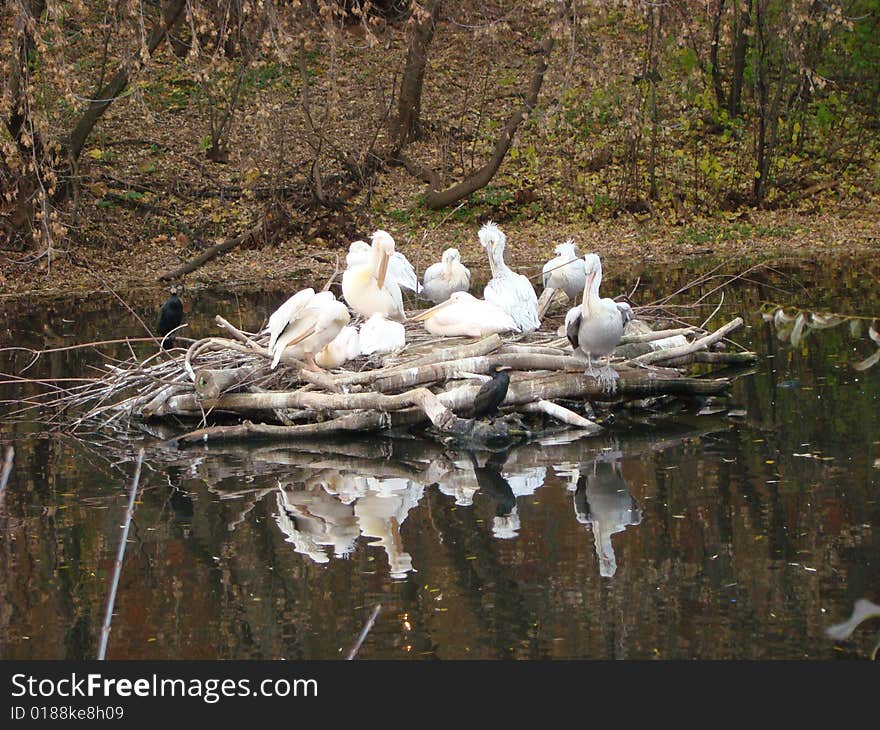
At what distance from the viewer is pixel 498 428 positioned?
8438mm

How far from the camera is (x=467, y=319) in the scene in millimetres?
9312

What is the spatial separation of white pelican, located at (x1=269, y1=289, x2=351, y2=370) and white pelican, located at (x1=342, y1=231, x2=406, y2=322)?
825 mm

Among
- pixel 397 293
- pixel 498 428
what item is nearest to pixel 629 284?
pixel 397 293

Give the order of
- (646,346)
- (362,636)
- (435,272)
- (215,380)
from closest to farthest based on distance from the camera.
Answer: (362,636) → (215,380) → (646,346) → (435,272)

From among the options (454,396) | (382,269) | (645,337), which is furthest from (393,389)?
(645,337)

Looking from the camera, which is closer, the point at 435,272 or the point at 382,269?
the point at 382,269

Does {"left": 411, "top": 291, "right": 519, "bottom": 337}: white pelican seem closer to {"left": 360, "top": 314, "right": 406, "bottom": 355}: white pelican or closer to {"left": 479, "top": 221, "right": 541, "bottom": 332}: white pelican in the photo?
{"left": 479, "top": 221, "right": 541, "bottom": 332}: white pelican

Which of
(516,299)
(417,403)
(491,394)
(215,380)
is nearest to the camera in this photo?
(491,394)

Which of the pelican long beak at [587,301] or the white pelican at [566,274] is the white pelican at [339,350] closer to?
the pelican long beak at [587,301]

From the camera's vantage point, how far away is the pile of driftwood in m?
8.48

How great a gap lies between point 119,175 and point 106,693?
17.8 metres

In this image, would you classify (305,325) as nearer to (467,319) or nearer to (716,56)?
(467,319)

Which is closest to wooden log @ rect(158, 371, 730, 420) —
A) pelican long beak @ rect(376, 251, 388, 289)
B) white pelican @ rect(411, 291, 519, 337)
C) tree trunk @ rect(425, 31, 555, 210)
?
white pelican @ rect(411, 291, 519, 337)

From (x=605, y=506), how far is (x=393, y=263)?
14.7 feet
